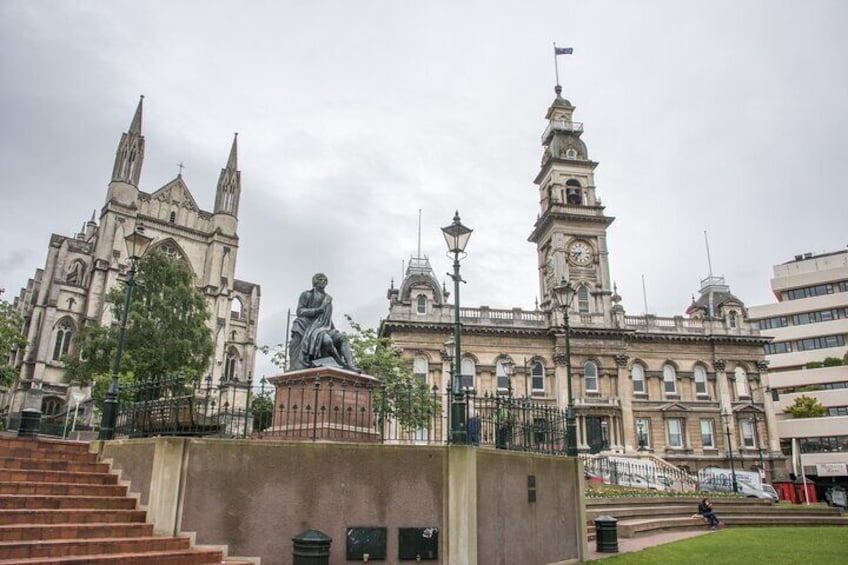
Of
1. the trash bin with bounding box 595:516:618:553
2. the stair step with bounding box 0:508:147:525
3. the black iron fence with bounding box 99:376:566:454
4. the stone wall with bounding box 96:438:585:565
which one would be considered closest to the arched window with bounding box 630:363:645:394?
the trash bin with bounding box 595:516:618:553

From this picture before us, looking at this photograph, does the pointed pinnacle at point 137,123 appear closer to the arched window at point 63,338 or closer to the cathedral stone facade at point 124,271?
the cathedral stone facade at point 124,271

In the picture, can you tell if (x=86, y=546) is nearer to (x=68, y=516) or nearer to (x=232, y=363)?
(x=68, y=516)

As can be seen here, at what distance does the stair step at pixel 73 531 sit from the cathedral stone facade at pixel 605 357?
29.5m

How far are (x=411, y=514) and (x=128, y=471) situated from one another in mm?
4958

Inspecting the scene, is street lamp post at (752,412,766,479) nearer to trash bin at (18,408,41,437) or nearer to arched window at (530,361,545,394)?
arched window at (530,361,545,394)

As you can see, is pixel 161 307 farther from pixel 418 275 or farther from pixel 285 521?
pixel 285 521

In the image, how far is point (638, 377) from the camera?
4162 centimetres

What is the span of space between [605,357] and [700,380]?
783cm

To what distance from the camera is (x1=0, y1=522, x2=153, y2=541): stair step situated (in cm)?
762

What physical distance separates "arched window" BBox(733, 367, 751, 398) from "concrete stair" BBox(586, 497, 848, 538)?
20.8 m

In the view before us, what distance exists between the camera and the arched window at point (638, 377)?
4131 centimetres

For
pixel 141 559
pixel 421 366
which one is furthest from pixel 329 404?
pixel 421 366

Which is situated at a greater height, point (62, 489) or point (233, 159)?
point (233, 159)

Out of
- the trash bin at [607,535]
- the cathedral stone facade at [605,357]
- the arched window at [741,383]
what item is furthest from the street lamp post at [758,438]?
the trash bin at [607,535]
